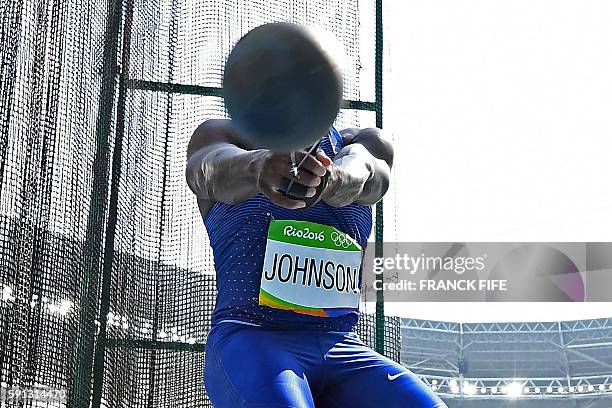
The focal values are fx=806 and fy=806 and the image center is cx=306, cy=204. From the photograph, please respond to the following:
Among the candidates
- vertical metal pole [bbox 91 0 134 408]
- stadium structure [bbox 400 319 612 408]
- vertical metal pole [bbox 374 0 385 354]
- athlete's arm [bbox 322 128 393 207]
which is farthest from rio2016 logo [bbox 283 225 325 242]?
stadium structure [bbox 400 319 612 408]

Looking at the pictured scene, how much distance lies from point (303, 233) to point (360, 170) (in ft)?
1.43

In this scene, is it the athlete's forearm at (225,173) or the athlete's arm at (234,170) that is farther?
the athlete's forearm at (225,173)

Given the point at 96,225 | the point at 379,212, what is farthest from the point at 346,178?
the point at 379,212

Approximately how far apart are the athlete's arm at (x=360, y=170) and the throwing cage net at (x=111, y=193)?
1.28m

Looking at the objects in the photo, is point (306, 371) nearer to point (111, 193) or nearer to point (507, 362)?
point (111, 193)

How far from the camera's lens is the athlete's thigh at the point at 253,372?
2131mm

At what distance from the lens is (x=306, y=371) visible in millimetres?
2318

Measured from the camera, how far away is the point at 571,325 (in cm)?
2905

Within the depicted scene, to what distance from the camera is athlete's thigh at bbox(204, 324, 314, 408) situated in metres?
2.13

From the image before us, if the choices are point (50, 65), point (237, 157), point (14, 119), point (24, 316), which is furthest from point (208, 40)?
point (237, 157)

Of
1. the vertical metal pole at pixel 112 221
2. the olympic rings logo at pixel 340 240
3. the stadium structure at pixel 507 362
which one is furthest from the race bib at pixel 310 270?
the stadium structure at pixel 507 362

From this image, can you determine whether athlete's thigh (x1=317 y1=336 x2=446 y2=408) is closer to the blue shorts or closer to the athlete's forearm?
the blue shorts

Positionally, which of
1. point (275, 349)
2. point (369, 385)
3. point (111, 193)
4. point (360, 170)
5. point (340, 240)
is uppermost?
point (111, 193)

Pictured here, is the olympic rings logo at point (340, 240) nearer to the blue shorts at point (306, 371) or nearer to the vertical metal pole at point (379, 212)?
the blue shorts at point (306, 371)
